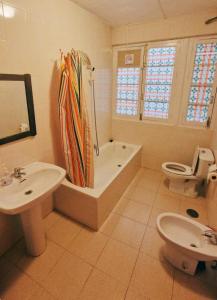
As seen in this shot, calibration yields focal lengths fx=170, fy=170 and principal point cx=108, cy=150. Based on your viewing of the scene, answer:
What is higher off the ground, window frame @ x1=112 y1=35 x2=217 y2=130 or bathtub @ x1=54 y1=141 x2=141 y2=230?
window frame @ x1=112 y1=35 x2=217 y2=130

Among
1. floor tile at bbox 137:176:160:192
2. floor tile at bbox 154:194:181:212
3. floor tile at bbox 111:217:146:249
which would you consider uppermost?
floor tile at bbox 137:176:160:192

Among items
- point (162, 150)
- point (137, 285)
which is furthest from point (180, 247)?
point (162, 150)

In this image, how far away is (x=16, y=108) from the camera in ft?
5.29

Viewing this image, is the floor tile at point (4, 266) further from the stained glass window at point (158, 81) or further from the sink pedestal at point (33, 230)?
the stained glass window at point (158, 81)

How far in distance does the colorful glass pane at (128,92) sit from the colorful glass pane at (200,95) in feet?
2.98

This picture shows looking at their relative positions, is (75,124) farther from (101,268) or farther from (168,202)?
(168,202)

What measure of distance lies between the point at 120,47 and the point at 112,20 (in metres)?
0.44

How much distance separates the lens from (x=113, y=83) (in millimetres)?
3205

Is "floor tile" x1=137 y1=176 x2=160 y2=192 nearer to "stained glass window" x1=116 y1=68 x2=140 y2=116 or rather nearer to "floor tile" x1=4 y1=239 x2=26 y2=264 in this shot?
"stained glass window" x1=116 y1=68 x2=140 y2=116

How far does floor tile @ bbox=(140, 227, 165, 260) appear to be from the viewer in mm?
1700

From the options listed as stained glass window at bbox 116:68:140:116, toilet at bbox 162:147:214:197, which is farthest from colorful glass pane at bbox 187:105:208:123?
stained glass window at bbox 116:68:140:116

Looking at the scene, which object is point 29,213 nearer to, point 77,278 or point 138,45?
point 77,278

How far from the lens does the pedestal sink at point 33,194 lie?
132 cm

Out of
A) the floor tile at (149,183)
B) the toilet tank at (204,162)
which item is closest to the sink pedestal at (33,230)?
the floor tile at (149,183)
